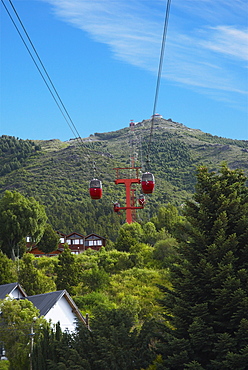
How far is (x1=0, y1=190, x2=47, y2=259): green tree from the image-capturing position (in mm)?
56531

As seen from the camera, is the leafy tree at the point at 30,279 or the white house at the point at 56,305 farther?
the leafy tree at the point at 30,279

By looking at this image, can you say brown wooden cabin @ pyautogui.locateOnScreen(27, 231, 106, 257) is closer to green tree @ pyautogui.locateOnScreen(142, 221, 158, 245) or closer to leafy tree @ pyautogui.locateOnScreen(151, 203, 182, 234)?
leafy tree @ pyautogui.locateOnScreen(151, 203, 182, 234)

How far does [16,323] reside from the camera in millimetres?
34781

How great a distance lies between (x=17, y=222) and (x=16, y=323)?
22.6 m

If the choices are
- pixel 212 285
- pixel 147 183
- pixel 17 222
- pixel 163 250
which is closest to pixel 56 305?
pixel 147 183

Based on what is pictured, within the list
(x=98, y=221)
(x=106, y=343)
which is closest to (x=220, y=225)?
(x=106, y=343)

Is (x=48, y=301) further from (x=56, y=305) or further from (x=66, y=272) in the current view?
(x=66, y=272)

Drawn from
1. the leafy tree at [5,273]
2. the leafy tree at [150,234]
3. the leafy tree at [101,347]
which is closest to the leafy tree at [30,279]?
the leafy tree at [5,273]

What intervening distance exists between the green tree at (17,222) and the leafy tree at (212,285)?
3270cm

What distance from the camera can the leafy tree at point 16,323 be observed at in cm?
3250

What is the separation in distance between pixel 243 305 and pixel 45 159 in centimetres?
16833

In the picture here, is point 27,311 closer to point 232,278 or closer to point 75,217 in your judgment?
point 232,278

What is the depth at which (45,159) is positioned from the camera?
188 metres

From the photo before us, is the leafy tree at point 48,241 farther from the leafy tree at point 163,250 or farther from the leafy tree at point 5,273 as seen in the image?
the leafy tree at point 5,273
